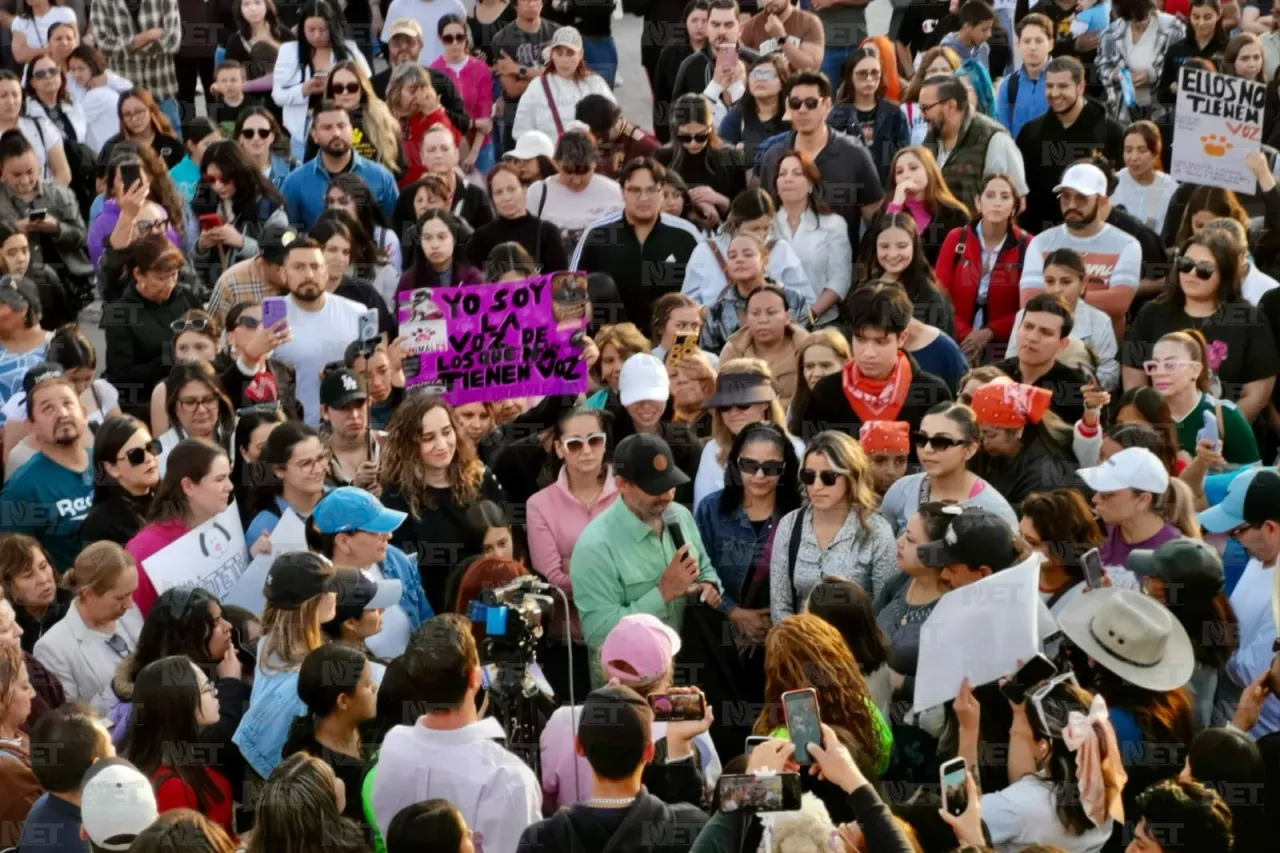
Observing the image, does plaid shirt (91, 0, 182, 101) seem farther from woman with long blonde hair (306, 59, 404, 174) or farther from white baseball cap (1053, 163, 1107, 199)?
white baseball cap (1053, 163, 1107, 199)

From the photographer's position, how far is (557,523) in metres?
8.57

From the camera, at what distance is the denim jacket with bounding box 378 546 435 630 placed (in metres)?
7.95

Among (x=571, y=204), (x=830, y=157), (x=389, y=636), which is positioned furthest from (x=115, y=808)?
(x=830, y=157)

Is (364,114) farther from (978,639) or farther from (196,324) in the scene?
(978,639)

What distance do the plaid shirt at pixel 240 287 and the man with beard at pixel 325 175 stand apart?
1.68 meters

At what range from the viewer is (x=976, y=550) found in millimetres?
6859

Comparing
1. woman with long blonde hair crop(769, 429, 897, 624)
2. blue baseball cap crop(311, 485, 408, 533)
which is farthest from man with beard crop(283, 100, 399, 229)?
woman with long blonde hair crop(769, 429, 897, 624)

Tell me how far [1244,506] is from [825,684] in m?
2.18

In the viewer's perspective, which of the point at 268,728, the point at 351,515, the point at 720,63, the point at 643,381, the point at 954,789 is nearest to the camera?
the point at 954,789

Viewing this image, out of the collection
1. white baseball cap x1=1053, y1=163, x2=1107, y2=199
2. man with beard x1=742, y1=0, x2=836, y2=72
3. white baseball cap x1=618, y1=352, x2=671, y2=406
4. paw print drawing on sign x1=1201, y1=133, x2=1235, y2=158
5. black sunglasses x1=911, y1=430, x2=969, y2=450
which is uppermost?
man with beard x1=742, y1=0, x2=836, y2=72

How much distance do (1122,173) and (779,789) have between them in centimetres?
782

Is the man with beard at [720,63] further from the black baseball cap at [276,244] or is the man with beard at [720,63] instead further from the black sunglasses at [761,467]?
the black sunglasses at [761,467]

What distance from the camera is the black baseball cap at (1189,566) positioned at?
7.08 m

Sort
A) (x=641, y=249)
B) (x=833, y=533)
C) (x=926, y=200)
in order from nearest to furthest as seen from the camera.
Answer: (x=833, y=533) < (x=641, y=249) < (x=926, y=200)
